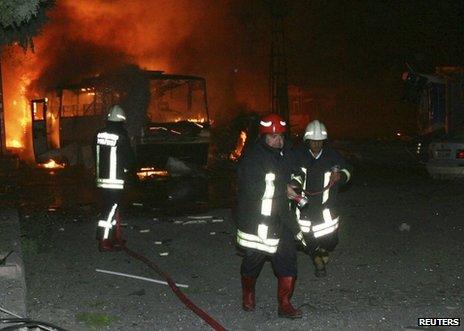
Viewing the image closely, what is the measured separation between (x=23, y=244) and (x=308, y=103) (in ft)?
138

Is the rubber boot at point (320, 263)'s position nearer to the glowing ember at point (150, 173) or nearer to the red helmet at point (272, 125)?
the red helmet at point (272, 125)

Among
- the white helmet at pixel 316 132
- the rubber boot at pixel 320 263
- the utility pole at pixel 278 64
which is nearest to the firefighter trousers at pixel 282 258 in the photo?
the rubber boot at pixel 320 263

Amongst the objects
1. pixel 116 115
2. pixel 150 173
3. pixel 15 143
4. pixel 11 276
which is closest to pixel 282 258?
pixel 11 276

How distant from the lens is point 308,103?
4916 cm

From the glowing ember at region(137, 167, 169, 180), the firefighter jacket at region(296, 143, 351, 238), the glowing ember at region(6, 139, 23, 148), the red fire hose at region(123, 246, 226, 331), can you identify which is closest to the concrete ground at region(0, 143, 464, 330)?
the red fire hose at region(123, 246, 226, 331)

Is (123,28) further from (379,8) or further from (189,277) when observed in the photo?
(189,277)

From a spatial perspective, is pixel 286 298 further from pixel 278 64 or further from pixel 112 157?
pixel 278 64

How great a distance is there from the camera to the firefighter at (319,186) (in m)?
6.77

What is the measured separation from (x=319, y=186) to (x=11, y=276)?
10.4ft

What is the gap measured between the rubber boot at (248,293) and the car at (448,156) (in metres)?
9.44

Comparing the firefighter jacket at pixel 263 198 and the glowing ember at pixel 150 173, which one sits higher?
the firefighter jacket at pixel 263 198

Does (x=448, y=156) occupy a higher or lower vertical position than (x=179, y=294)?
higher

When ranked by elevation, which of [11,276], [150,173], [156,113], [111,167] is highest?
[156,113]

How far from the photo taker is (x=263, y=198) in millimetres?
5453
